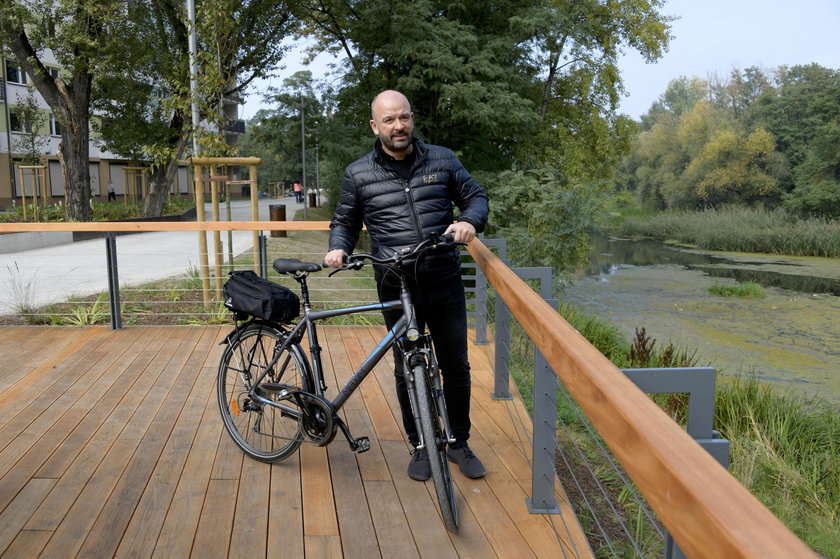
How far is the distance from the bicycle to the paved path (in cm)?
480

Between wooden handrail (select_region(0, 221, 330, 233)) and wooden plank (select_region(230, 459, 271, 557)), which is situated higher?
wooden handrail (select_region(0, 221, 330, 233))

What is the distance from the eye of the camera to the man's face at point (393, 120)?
9.90 ft

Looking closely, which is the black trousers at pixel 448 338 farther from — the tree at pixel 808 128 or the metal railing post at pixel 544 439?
the tree at pixel 808 128

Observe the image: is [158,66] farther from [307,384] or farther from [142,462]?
[307,384]

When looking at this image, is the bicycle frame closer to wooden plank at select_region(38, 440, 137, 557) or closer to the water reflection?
wooden plank at select_region(38, 440, 137, 557)

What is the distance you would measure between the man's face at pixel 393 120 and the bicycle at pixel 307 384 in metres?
0.46

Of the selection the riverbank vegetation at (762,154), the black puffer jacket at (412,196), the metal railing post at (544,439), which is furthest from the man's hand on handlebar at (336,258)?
the riverbank vegetation at (762,154)

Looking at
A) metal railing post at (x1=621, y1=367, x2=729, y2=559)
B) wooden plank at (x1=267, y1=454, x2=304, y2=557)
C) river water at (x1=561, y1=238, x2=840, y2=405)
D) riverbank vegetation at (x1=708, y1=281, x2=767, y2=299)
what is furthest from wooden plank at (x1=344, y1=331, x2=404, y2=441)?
riverbank vegetation at (x1=708, y1=281, x2=767, y2=299)

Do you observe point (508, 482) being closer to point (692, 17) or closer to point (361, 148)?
point (361, 148)

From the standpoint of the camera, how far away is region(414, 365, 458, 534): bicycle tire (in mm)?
2719

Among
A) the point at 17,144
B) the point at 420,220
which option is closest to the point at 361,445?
the point at 420,220

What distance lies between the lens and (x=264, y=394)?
3.45 metres

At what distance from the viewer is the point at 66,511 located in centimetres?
297

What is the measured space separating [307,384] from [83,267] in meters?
10.1
